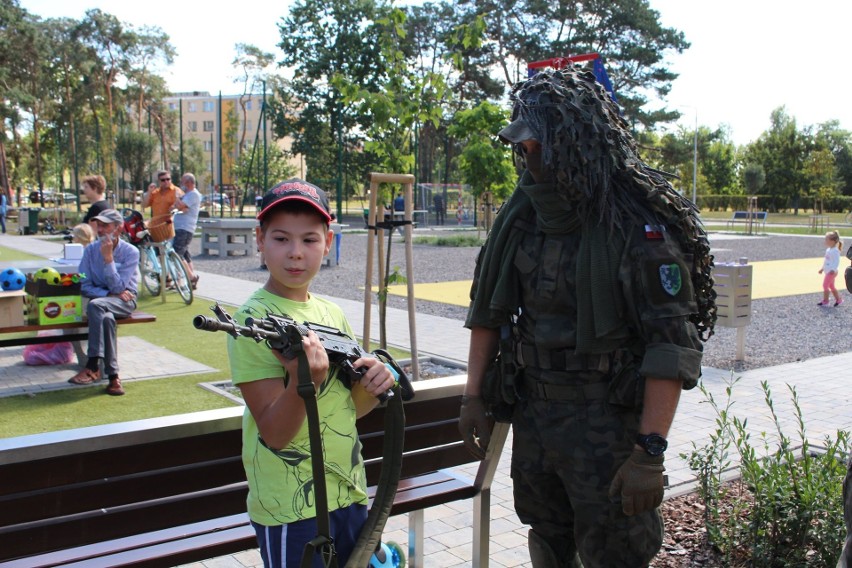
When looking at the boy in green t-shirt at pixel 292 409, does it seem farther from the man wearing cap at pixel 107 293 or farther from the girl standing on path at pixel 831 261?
the girl standing on path at pixel 831 261

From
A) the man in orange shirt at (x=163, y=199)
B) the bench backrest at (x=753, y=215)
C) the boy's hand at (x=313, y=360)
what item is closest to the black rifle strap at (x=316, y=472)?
the boy's hand at (x=313, y=360)

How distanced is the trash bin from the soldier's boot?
3060cm

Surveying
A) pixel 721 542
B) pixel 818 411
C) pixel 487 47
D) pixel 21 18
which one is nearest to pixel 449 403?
pixel 721 542

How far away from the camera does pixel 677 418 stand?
618 cm

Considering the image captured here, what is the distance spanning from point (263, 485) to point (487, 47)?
139ft

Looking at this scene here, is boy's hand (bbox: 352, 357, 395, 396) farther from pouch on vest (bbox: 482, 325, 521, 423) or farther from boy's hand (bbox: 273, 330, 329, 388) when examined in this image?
pouch on vest (bbox: 482, 325, 521, 423)

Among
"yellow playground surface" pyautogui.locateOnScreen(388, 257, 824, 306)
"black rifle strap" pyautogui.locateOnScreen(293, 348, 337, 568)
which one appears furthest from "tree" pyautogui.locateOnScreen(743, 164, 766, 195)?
"black rifle strap" pyautogui.locateOnScreen(293, 348, 337, 568)

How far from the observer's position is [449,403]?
3162 mm

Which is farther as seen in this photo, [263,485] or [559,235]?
[559,235]

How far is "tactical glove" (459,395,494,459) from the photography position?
8.73 ft

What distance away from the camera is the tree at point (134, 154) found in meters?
44.4

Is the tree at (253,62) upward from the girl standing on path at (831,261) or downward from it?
upward

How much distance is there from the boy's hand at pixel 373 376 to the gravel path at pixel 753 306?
575cm

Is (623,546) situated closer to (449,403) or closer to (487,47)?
(449,403)
